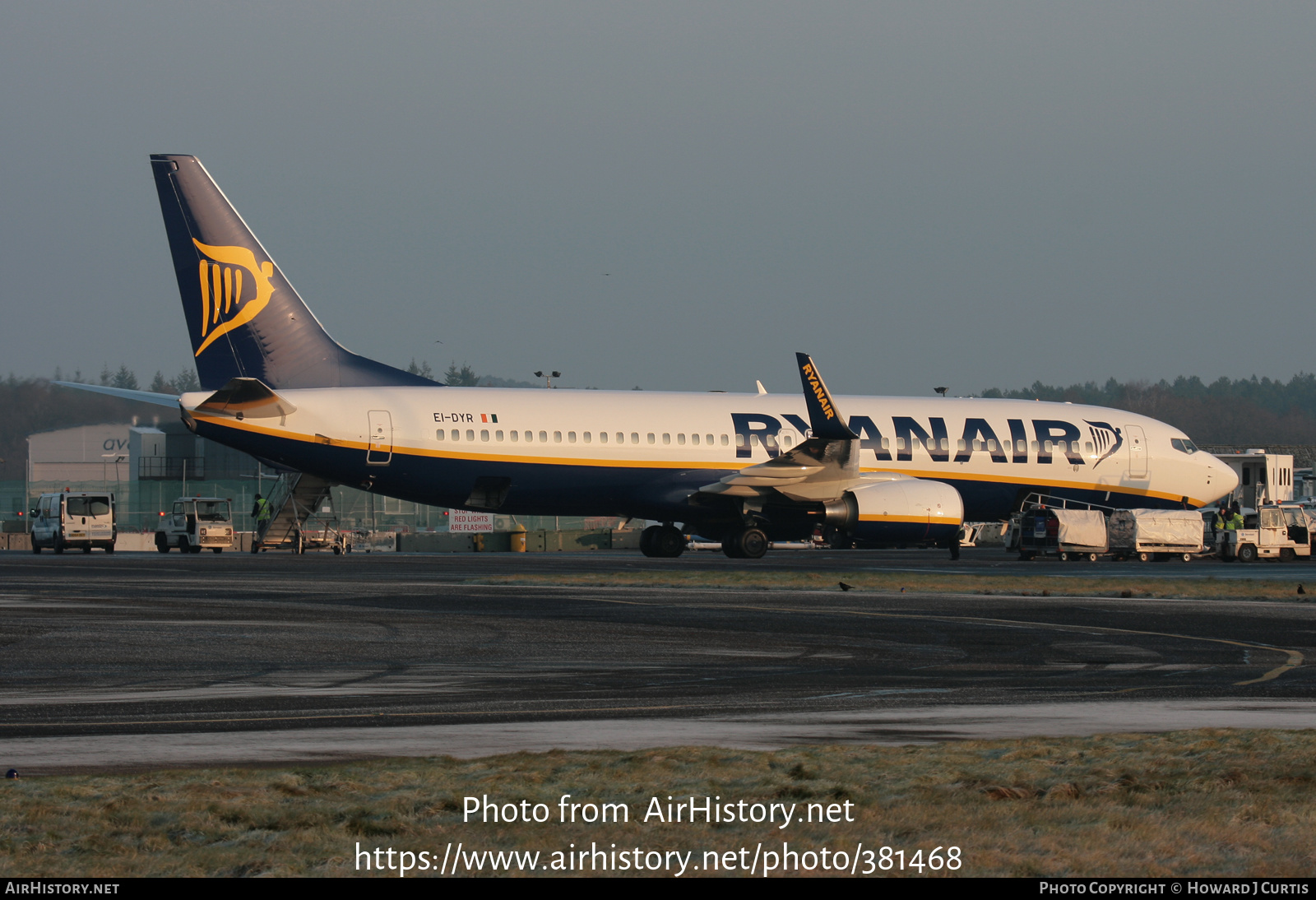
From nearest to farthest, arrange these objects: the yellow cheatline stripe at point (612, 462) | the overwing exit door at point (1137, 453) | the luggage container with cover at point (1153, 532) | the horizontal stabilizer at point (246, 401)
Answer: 1. the horizontal stabilizer at point (246, 401)
2. the yellow cheatline stripe at point (612, 462)
3. the overwing exit door at point (1137, 453)
4. the luggage container with cover at point (1153, 532)

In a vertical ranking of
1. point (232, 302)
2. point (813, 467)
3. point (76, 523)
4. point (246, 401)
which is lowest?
point (76, 523)

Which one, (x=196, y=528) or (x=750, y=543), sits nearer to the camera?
(x=750, y=543)

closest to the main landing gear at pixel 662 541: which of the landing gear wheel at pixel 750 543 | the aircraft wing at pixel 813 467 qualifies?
the landing gear wheel at pixel 750 543

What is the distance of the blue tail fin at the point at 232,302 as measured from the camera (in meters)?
34.8

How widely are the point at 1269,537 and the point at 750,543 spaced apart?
1879 cm

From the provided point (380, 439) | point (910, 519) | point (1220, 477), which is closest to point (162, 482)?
point (380, 439)

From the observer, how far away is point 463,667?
Answer: 43.2ft

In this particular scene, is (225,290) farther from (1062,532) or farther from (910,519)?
(1062,532)

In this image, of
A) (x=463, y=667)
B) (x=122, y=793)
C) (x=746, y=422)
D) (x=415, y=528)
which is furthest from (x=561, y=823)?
(x=415, y=528)

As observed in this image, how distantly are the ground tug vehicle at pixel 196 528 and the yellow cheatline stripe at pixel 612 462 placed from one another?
22112mm

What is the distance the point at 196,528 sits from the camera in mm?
54344

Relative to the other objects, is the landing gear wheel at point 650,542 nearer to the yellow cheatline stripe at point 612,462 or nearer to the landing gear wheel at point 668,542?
the landing gear wheel at point 668,542

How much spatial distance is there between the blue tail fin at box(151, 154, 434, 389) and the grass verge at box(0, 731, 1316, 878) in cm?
2991

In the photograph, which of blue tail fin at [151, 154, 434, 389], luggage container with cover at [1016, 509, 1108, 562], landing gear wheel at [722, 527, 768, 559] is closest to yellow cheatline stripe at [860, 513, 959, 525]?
landing gear wheel at [722, 527, 768, 559]
